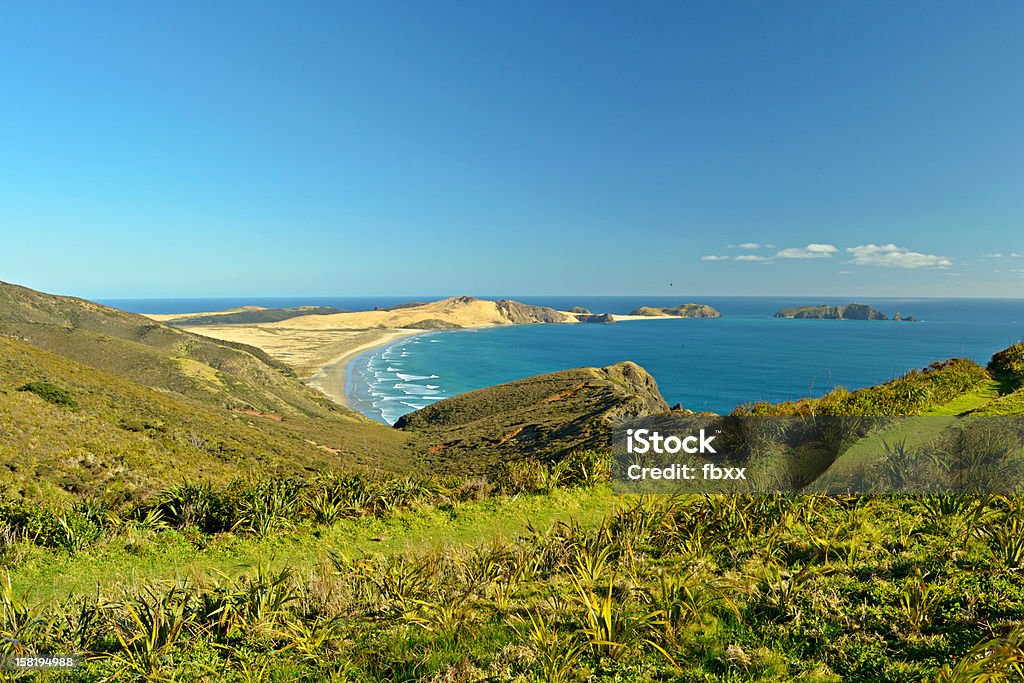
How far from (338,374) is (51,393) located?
71026mm

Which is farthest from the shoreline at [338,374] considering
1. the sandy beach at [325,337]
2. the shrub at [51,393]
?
the shrub at [51,393]

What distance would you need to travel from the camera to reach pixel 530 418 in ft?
120

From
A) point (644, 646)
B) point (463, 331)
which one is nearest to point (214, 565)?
point (644, 646)

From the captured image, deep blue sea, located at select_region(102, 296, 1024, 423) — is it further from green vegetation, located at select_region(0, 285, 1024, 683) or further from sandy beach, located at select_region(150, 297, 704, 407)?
green vegetation, located at select_region(0, 285, 1024, 683)

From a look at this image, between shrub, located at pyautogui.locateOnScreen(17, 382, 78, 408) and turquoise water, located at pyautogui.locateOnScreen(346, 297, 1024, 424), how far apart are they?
3923 cm

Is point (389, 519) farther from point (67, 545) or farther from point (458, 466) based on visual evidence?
point (458, 466)

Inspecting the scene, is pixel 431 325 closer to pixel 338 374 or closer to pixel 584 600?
pixel 338 374

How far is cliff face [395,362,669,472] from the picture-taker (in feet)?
88.4

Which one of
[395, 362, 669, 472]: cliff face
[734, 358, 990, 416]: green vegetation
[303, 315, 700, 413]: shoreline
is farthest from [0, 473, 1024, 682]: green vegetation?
[303, 315, 700, 413]: shoreline

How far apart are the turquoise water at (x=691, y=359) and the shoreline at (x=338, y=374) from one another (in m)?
1.82

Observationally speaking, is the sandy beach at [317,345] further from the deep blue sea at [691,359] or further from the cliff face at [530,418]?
the cliff face at [530,418]

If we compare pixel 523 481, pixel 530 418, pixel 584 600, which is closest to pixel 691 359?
pixel 530 418

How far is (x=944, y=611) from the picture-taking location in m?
4.33

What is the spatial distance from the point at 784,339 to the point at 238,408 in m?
138
